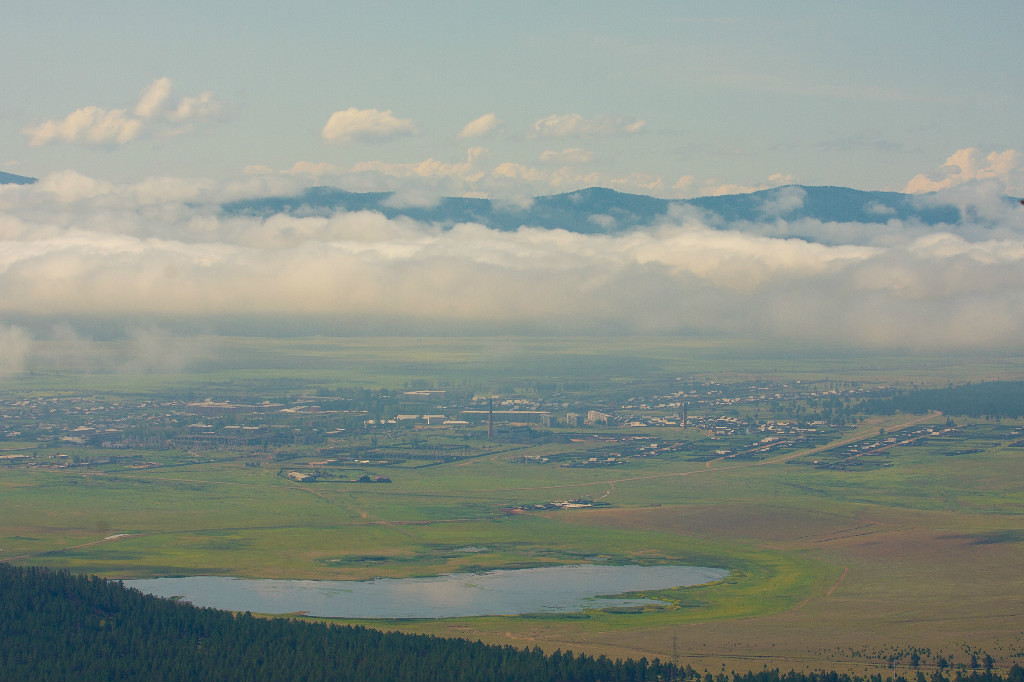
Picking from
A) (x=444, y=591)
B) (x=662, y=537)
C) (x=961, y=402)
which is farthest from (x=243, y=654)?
(x=961, y=402)

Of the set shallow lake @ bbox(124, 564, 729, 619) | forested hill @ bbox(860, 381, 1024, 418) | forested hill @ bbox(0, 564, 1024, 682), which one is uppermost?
forested hill @ bbox(860, 381, 1024, 418)

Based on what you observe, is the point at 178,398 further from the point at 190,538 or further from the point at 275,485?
the point at 190,538

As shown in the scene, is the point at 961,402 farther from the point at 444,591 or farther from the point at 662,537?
the point at 444,591

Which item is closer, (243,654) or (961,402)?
(243,654)

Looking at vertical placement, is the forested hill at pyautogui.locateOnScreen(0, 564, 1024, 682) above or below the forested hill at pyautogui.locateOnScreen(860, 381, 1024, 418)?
below

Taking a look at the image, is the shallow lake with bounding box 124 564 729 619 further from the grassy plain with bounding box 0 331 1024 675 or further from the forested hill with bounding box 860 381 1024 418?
the forested hill with bounding box 860 381 1024 418

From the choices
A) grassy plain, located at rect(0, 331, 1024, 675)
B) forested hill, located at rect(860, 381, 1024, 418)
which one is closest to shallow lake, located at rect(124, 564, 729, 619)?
grassy plain, located at rect(0, 331, 1024, 675)
